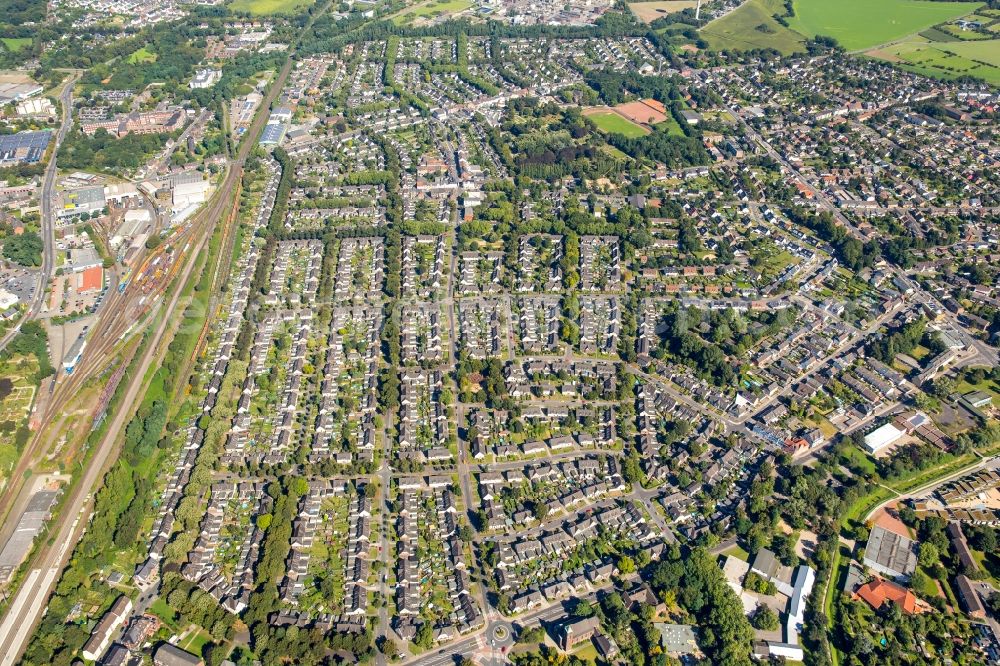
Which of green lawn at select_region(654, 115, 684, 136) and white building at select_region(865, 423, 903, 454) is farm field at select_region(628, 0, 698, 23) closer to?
green lawn at select_region(654, 115, 684, 136)

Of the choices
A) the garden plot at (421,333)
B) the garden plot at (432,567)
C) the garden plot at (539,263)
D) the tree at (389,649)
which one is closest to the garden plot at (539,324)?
the garden plot at (539,263)

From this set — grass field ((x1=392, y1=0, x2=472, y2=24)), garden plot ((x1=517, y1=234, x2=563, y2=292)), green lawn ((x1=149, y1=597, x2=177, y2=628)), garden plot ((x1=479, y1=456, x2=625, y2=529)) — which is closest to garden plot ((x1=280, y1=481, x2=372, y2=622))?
green lawn ((x1=149, y1=597, x2=177, y2=628))

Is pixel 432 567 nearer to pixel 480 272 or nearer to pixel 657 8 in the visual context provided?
pixel 480 272

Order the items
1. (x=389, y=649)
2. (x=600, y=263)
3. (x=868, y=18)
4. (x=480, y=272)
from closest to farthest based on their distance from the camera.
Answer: (x=389, y=649) < (x=480, y=272) < (x=600, y=263) < (x=868, y=18)

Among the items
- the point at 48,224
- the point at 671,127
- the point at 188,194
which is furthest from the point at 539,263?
the point at 48,224

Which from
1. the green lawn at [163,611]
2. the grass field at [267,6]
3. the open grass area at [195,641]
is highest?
the grass field at [267,6]

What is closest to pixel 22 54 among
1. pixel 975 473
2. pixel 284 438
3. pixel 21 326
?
pixel 21 326

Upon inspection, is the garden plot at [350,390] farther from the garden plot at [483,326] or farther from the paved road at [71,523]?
the paved road at [71,523]
